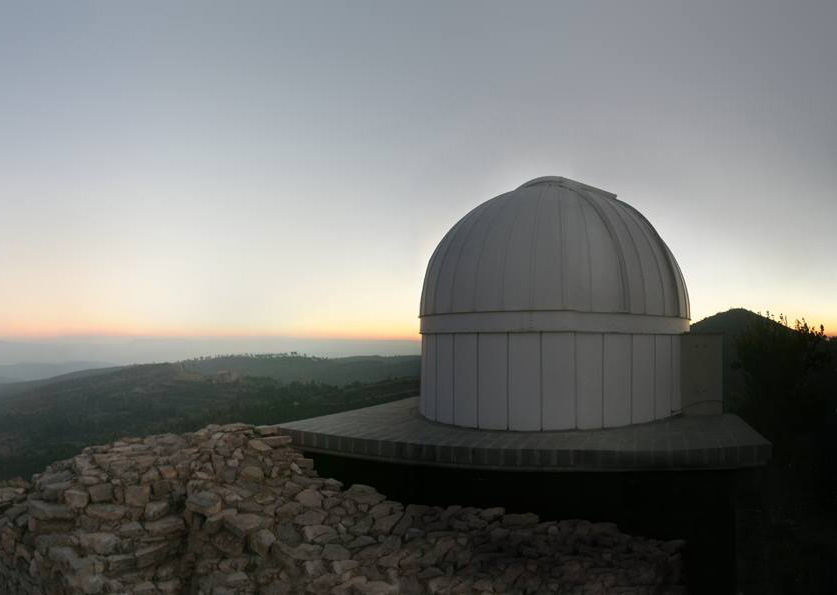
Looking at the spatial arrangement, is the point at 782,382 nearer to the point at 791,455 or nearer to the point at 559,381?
the point at 791,455

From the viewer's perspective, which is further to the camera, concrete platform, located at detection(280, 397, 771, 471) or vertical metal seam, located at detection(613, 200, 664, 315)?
vertical metal seam, located at detection(613, 200, 664, 315)

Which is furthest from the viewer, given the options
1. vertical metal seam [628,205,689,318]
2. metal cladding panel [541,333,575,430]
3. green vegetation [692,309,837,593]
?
green vegetation [692,309,837,593]

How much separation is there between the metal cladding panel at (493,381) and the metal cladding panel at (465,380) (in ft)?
0.39

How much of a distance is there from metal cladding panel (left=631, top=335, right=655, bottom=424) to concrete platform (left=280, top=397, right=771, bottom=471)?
0.70ft

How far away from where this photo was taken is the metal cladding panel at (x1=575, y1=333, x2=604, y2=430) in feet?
28.3

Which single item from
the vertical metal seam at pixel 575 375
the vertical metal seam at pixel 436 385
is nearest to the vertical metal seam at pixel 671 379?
the vertical metal seam at pixel 575 375

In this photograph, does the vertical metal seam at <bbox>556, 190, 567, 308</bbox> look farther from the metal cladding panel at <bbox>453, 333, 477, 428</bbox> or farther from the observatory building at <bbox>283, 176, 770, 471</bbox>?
the metal cladding panel at <bbox>453, 333, 477, 428</bbox>

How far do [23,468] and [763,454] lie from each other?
21880 mm

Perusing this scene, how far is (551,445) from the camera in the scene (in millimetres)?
7535

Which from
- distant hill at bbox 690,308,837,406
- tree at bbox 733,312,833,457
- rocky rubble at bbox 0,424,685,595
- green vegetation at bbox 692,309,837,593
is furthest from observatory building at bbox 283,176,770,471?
distant hill at bbox 690,308,837,406

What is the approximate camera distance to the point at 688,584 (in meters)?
7.29

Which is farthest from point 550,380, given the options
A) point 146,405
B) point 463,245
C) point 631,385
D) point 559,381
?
point 146,405

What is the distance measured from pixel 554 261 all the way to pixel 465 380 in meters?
2.43

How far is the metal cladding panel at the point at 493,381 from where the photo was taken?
28.9ft
